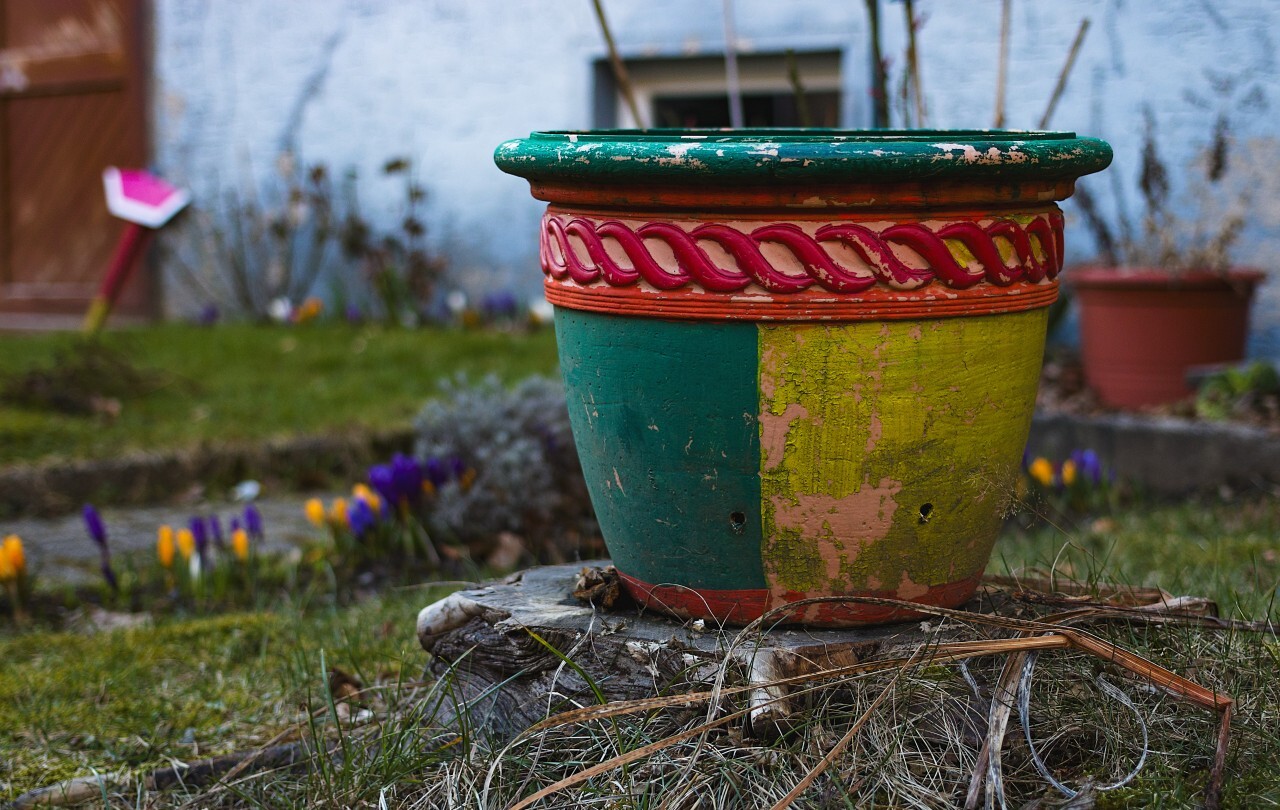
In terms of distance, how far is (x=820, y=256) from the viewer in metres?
1.66

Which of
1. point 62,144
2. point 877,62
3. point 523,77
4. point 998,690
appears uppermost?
point 877,62

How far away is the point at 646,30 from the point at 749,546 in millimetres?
4635

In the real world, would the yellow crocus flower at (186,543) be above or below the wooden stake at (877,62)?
below

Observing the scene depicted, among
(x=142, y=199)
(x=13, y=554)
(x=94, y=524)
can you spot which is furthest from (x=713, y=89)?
(x=13, y=554)

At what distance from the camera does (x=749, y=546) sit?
180 centimetres

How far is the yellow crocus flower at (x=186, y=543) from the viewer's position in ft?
10.3

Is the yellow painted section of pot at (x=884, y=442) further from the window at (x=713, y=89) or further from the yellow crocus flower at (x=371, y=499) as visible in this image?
the window at (x=713, y=89)

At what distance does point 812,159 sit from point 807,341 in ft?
0.84

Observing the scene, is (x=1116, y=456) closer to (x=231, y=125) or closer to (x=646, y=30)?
(x=646, y=30)

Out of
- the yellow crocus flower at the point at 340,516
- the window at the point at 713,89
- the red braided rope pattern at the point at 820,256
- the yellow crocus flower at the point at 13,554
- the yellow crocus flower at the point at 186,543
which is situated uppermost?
the red braided rope pattern at the point at 820,256

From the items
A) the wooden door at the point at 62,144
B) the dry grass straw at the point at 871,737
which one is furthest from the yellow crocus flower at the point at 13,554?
the wooden door at the point at 62,144

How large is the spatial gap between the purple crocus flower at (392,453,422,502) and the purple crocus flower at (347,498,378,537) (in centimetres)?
10

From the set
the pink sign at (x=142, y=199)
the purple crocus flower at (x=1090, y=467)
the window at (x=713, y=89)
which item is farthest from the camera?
the pink sign at (x=142, y=199)

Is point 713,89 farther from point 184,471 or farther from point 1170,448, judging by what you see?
point 184,471
